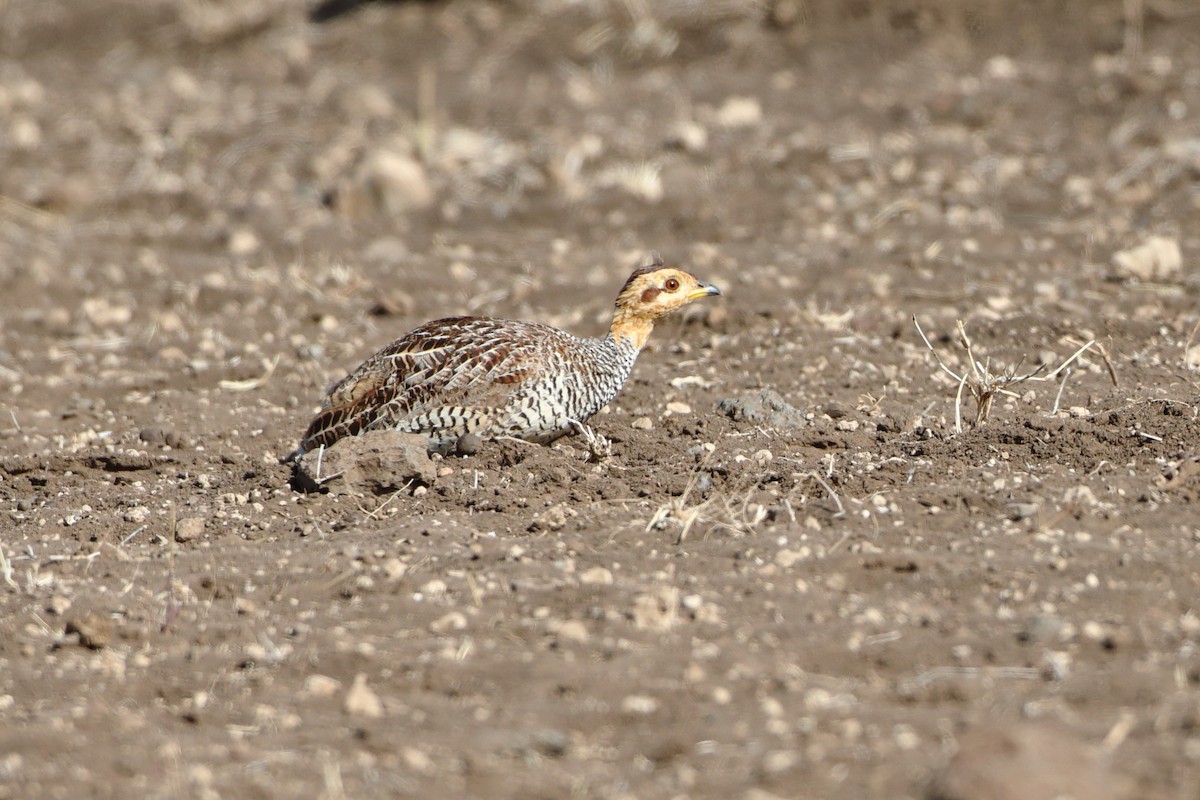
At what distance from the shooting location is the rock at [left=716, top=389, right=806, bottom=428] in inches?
267

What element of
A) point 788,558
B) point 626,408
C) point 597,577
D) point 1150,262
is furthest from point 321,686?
point 1150,262

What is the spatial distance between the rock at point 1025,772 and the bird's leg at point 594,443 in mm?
2956

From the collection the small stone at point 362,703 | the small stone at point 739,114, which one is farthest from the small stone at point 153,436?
the small stone at point 739,114

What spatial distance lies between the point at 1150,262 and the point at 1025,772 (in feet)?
19.8

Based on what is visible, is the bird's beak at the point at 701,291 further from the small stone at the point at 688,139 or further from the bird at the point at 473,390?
the small stone at the point at 688,139

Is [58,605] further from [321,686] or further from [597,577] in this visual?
[597,577]

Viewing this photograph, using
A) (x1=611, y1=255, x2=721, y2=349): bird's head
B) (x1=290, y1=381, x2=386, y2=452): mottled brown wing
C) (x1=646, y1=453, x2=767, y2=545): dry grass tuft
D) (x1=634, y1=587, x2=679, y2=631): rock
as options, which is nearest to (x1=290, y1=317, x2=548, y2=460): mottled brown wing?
(x1=290, y1=381, x2=386, y2=452): mottled brown wing

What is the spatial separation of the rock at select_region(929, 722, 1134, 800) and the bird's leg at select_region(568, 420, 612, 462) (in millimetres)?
2956

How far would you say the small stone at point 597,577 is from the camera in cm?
507

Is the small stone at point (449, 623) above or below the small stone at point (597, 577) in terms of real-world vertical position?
below

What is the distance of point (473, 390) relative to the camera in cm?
655

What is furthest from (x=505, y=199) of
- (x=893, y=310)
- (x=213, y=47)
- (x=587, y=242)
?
(x=213, y=47)

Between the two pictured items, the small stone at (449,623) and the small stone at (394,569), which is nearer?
the small stone at (449,623)

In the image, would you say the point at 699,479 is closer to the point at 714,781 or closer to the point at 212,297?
the point at 714,781
